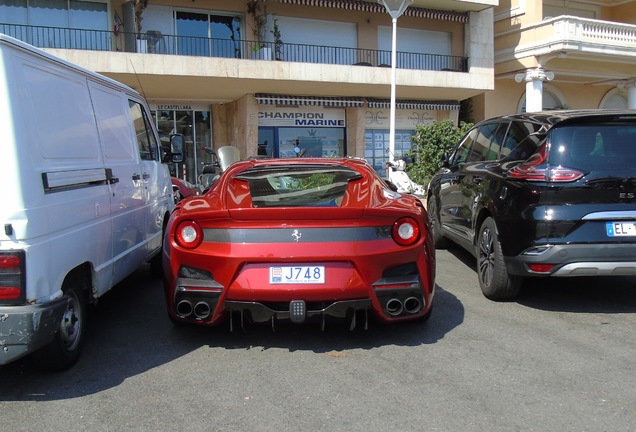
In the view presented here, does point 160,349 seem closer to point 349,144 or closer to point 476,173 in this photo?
point 476,173

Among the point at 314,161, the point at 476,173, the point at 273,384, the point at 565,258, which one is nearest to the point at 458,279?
the point at 476,173

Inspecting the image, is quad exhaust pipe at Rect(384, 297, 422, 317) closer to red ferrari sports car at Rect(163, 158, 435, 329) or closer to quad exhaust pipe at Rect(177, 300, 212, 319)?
red ferrari sports car at Rect(163, 158, 435, 329)

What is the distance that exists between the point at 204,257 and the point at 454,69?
20.0 meters

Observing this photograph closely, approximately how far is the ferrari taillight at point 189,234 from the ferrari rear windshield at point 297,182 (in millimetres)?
547

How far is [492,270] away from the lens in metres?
5.17

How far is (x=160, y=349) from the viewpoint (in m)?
4.09

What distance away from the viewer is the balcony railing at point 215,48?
16219mm

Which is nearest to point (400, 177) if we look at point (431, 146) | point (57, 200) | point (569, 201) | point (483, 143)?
point (431, 146)

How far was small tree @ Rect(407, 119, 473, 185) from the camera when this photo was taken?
15.2 m

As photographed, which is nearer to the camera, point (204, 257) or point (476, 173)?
point (204, 257)

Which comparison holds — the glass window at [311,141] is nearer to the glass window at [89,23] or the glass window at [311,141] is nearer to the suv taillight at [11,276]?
the glass window at [89,23]

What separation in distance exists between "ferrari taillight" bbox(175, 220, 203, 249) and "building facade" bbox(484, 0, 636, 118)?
19.2 m

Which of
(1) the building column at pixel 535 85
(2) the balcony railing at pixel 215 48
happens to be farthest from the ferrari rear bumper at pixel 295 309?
(1) the building column at pixel 535 85

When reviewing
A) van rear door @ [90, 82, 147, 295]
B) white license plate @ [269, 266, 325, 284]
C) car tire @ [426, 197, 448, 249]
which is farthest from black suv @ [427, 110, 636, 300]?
van rear door @ [90, 82, 147, 295]
